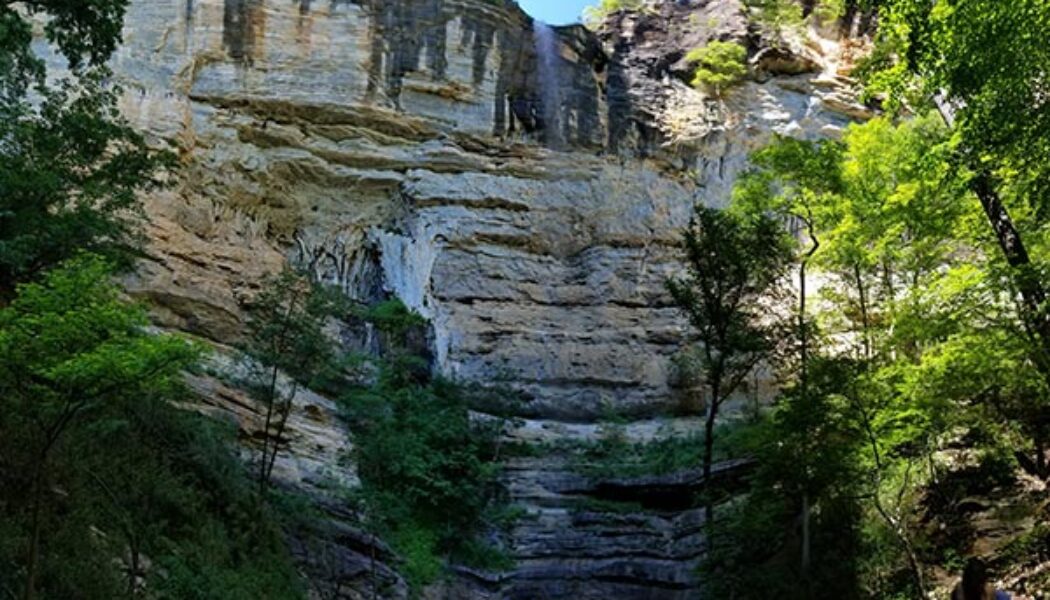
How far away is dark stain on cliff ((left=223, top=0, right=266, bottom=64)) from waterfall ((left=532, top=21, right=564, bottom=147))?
8.33 meters

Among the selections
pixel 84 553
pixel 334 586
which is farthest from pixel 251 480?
pixel 84 553

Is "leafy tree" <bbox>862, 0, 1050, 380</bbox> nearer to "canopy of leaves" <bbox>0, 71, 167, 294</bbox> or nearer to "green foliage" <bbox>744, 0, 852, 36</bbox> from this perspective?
"canopy of leaves" <bbox>0, 71, 167, 294</bbox>

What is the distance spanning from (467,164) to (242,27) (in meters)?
7.28

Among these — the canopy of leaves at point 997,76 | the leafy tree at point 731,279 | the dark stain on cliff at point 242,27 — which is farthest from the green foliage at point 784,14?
the canopy of leaves at point 997,76

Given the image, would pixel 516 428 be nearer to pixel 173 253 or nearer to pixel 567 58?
pixel 173 253

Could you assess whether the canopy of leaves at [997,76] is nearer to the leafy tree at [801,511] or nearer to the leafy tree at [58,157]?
the leafy tree at [801,511]

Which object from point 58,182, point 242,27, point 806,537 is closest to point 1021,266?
point 806,537

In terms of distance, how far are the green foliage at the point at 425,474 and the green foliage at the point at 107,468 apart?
13.5ft

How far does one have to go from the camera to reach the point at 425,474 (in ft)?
57.0

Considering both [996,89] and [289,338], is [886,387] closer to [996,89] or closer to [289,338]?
[996,89]

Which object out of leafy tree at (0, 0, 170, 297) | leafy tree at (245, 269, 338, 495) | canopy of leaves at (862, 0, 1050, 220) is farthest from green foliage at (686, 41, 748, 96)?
canopy of leaves at (862, 0, 1050, 220)

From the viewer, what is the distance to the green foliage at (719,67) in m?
29.1

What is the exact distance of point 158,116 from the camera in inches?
925

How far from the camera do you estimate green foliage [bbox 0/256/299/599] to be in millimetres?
6957
